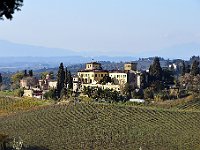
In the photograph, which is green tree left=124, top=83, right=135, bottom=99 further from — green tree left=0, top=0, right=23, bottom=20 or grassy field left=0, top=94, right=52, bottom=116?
green tree left=0, top=0, right=23, bottom=20

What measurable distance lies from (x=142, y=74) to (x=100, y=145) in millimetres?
26085

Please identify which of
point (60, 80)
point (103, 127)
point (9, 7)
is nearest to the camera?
point (9, 7)

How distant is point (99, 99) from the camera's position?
4369cm

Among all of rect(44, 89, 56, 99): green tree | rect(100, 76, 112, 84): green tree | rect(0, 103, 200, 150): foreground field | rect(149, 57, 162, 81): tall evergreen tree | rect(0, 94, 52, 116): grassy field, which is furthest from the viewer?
Answer: rect(149, 57, 162, 81): tall evergreen tree

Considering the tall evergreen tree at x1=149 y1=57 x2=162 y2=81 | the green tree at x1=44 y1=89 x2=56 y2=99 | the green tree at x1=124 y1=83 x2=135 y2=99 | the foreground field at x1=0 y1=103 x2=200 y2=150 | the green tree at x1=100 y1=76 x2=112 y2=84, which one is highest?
the tall evergreen tree at x1=149 y1=57 x2=162 y2=81

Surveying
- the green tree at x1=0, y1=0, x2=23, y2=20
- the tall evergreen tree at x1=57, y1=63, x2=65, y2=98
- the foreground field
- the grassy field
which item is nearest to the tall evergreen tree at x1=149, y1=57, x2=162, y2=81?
the tall evergreen tree at x1=57, y1=63, x2=65, y2=98

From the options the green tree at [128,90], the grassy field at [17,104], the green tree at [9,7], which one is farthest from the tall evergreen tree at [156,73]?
the green tree at [9,7]

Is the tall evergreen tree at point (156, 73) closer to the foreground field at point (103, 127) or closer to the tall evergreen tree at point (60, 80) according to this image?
the tall evergreen tree at point (60, 80)

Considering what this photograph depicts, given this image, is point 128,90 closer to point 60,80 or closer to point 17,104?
point 60,80

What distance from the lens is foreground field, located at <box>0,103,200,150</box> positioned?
25453mm

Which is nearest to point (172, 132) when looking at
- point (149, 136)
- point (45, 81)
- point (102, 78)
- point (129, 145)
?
point (149, 136)

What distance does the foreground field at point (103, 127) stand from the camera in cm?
2545

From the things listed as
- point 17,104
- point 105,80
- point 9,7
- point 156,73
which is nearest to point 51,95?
point 17,104

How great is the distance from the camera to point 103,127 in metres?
30.8
